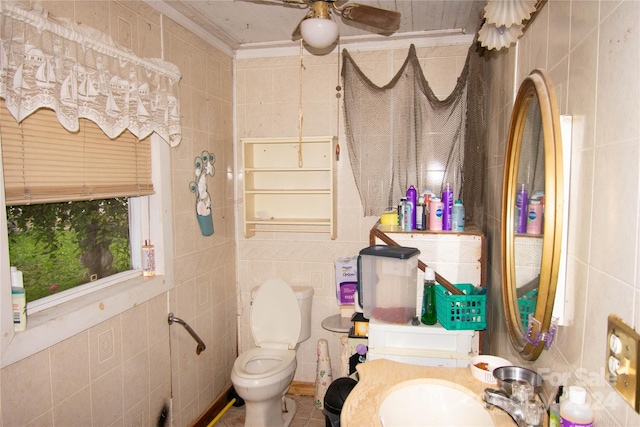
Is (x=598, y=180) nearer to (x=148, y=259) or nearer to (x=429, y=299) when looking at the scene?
(x=429, y=299)

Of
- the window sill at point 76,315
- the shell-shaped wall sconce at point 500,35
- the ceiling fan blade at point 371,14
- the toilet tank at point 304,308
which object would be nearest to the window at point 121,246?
the window sill at point 76,315

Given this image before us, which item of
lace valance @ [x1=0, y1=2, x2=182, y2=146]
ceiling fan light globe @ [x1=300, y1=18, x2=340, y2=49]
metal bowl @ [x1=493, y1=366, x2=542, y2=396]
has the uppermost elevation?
ceiling fan light globe @ [x1=300, y1=18, x2=340, y2=49]

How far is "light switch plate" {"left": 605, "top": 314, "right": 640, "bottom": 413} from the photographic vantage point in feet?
2.35

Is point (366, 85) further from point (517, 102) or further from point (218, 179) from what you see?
point (517, 102)

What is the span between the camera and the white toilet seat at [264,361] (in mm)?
2459

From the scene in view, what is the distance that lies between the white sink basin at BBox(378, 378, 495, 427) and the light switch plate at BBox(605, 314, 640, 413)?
487mm

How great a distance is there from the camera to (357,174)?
103 inches

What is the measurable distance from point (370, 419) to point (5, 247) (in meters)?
1.26

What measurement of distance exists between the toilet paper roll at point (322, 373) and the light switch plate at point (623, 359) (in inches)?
84.9

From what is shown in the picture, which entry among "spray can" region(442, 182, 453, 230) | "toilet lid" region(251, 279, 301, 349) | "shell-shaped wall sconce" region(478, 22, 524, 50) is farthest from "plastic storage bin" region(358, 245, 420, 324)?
"toilet lid" region(251, 279, 301, 349)

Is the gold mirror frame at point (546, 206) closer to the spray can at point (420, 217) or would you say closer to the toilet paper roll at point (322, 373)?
the spray can at point (420, 217)

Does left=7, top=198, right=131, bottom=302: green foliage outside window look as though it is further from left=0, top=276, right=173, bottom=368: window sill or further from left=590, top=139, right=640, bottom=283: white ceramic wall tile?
left=590, top=139, right=640, bottom=283: white ceramic wall tile

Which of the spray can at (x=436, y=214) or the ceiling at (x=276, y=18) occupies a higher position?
Result: the ceiling at (x=276, y=18)

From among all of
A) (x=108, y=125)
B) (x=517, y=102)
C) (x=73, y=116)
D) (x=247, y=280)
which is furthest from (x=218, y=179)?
(x=517, y=102)
